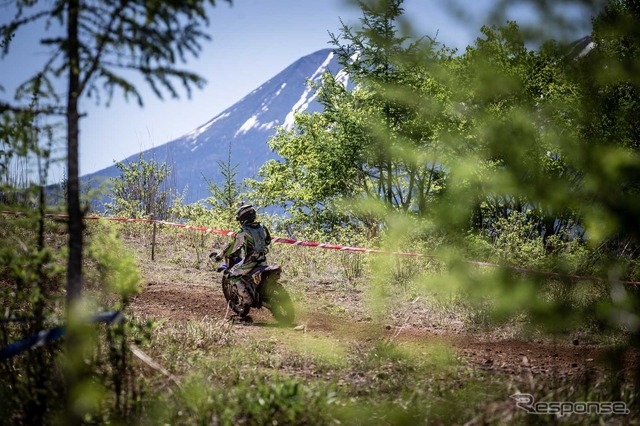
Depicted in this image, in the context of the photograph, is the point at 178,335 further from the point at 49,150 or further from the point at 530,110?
the point at 530,110

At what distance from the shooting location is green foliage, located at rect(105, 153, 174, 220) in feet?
63.9

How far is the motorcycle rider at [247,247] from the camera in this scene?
8.41 metres

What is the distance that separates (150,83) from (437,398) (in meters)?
3.24

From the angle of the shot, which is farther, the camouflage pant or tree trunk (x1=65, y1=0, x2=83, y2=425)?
the camouflage pant

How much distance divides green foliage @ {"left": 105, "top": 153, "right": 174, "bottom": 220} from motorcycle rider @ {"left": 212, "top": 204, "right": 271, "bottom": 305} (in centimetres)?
1098

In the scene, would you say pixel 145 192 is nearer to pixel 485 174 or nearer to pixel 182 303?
pixel 182 303

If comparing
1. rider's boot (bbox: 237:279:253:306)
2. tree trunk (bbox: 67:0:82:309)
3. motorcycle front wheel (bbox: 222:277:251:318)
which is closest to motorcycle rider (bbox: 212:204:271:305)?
rider's boot (bbox: 237:279:253:306)

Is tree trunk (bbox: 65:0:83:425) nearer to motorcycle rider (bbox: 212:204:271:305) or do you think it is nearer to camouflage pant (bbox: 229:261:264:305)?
motorcycle rider (bbox: 212:204:271:305)

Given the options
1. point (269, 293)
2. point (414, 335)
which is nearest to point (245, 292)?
point (269, 293)

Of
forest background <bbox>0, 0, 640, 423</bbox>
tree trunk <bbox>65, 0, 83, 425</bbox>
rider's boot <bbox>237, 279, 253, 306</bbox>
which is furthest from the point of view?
rider's boot <bbox>237, 279, 253, 306</bbox>

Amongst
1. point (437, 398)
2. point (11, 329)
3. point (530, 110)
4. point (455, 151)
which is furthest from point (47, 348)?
point (530, 110)

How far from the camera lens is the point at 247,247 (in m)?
8.49

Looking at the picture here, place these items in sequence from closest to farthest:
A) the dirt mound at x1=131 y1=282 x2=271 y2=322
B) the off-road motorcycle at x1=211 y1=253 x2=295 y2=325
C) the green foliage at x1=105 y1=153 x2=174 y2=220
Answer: the off-road motorcycle at x1=211 y1=253 x2=295 y2=325 < the dirt mound at x1=131 y1=282 x2=271 y2=322 < the green foliage at x1=105 y1=153 x2=174 y2=220

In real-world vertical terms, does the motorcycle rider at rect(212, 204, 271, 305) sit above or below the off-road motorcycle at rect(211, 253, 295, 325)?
above
